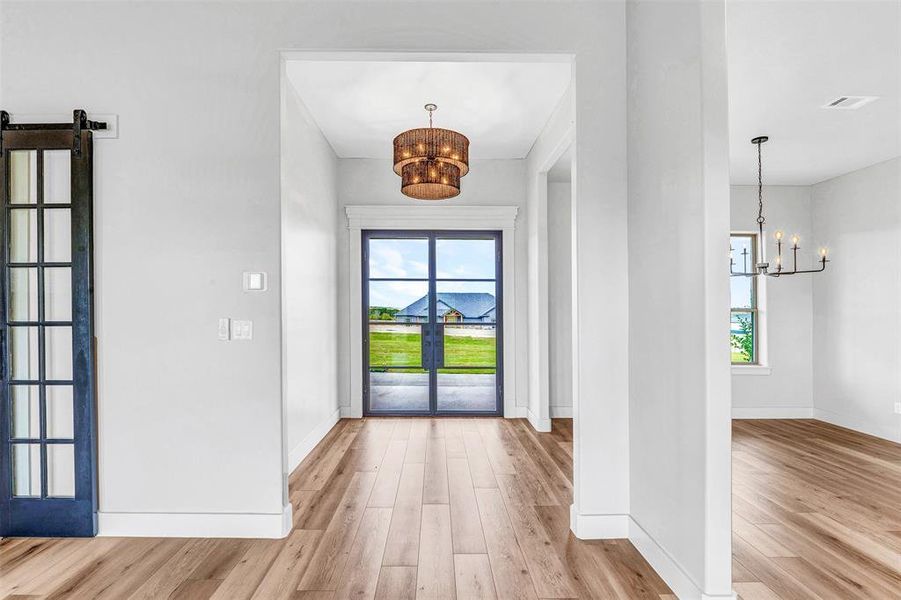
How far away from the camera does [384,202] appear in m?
5.57

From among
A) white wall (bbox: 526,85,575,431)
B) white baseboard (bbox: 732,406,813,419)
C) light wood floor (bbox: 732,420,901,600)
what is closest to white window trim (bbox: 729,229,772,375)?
white baseboard (bbox: 732,406,813,419)

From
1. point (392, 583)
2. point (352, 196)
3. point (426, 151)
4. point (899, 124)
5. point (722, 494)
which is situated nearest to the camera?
point (722, 494)

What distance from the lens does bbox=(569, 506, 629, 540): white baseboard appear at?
2.61 m

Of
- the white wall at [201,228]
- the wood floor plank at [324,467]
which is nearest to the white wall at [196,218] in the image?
the white wall at [201,228]

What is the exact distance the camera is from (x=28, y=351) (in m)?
2.66

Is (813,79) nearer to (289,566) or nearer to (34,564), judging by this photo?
(289,566)

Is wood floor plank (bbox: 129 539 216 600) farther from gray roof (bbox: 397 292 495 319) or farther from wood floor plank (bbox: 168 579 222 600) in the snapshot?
gray roof (bbox: 397 292 495 319)

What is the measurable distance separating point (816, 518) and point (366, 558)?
2767 millimetres

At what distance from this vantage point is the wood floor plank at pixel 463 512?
2520 mm

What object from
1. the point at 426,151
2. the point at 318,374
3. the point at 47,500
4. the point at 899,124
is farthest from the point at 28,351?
the point at 899,124

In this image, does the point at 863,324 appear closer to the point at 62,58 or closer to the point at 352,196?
the point at 352,196

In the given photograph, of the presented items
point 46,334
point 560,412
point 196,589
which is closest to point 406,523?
point 196,589

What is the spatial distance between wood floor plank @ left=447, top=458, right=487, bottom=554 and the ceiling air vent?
408cm

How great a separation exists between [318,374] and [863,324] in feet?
19.6
